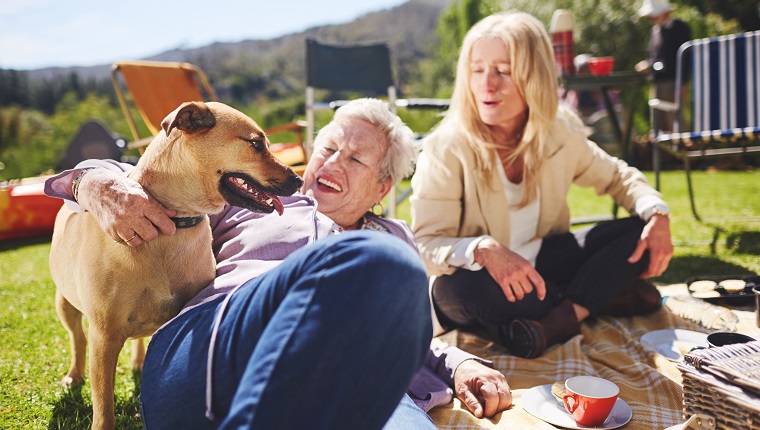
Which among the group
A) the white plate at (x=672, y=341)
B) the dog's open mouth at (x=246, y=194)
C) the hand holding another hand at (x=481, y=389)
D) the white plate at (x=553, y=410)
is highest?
the dog's open mouth at (x=246, y=194)

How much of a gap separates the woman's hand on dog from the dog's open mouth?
156 mm

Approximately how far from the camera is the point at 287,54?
36938mm

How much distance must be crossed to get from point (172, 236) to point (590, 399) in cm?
116

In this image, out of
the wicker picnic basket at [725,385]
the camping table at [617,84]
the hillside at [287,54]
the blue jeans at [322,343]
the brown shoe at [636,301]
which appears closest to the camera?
the blue jeans at [322,343]

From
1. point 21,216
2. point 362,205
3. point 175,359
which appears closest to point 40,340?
point 362,205

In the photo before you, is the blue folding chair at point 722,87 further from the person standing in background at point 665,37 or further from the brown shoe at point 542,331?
the brown shoe at point 542,331

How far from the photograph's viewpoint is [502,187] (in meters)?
2.44

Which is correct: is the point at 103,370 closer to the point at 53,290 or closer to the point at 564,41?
the point at 53,290

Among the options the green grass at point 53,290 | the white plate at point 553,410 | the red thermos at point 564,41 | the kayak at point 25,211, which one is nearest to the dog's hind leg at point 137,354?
the green grass at point 53,290

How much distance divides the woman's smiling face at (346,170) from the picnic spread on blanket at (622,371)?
712 millimetres

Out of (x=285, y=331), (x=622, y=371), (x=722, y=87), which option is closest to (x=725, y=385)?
(x=622, y=371)

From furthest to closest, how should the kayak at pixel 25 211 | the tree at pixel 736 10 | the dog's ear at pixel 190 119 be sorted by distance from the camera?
the tree at pixel 736 10 < the kayak at pixel 25 211 < the dog's ear at pixel 190 119

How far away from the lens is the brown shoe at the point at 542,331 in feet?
7.29

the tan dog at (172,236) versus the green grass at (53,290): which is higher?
the tan dog at (172,236)
